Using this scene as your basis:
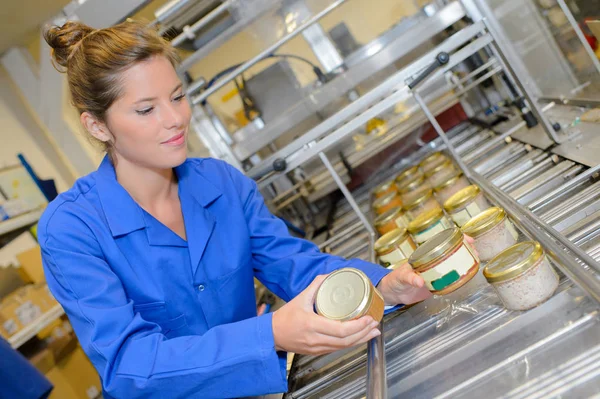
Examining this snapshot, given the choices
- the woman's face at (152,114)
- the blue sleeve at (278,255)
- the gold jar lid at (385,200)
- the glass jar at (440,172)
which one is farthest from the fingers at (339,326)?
the gold jar lid at (385,200)

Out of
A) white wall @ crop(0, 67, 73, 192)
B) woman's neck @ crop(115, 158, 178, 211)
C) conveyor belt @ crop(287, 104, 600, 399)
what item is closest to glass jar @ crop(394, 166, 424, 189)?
conveyor belt @ crop(287, 104, 600, 399)

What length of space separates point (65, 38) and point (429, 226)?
92cm

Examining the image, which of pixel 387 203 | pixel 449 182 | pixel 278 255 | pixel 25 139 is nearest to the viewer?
pixel 278 255

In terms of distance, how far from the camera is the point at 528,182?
1572 millimetres

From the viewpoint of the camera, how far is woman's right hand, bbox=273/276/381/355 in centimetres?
86

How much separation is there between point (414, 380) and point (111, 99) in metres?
0.76

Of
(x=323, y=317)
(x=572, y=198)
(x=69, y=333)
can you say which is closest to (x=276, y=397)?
(x=323, y=317)

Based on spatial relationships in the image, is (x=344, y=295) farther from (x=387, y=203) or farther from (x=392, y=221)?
(x=387, y=203)

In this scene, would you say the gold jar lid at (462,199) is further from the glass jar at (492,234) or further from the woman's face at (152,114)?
the woman's face at (152,114)

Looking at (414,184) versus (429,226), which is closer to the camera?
(429,226)

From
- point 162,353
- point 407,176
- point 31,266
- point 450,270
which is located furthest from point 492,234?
point 31,266

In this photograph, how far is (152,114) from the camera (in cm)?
108

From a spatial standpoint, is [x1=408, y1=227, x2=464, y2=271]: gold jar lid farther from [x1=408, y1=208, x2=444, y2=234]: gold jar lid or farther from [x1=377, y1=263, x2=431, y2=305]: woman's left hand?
[x1=408, y1=208, x2=444, y2=234]: gold jar lid

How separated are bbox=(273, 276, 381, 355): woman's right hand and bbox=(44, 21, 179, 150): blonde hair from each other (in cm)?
54
